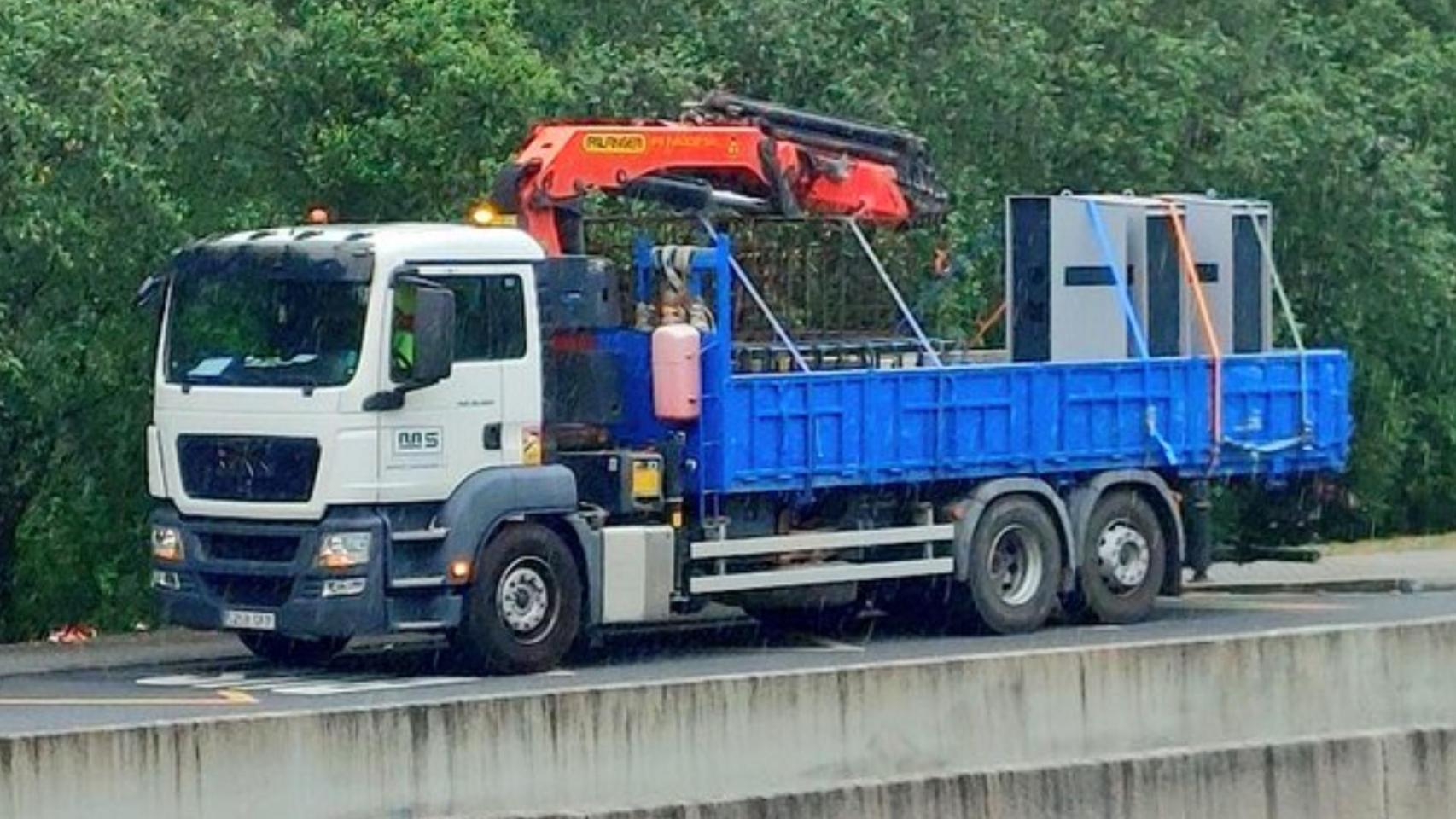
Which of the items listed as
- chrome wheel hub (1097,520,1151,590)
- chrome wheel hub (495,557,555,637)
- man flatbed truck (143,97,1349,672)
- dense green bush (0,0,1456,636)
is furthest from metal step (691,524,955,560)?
dense green bush (0,0,1456,636)

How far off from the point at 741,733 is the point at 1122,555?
856 cm

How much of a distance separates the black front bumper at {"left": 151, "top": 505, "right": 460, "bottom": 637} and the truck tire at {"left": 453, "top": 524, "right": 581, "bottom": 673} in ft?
0.75

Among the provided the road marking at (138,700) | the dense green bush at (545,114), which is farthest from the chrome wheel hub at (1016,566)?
the road marking at (138,700)

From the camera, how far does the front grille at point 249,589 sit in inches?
807

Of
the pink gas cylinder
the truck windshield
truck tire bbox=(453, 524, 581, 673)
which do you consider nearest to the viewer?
the truck windshield

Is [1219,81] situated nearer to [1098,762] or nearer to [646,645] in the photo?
[646,645]

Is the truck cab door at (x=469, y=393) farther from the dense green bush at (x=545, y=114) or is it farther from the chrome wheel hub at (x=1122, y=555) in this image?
the chrome wheel hub at (x=1122, y=555)

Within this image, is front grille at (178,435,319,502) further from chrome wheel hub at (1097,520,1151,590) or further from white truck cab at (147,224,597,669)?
chrome wheel hub at (1097,520,1151,590)

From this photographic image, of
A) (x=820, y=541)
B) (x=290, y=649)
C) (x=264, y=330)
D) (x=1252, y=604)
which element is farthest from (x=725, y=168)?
(x=1252, y=604)

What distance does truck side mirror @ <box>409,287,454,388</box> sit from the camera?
20.0 m

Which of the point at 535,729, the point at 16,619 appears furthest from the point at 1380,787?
the point at 16,619

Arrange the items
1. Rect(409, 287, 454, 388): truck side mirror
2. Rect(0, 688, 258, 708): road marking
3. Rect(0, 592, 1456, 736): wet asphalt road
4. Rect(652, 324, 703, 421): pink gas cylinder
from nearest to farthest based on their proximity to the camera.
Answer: Rect(0, 592, 1456, 736): wet asphalt road
Rect(0, 688, 258, 708): road marking
Rect(409, 287, 454, 388): truck side mirror
Rect(652, 324, 703, 421): pink gas cylinder

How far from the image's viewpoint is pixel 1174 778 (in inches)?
654

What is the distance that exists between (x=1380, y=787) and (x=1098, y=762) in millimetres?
2056
